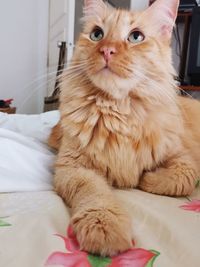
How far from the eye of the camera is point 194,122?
128 cm

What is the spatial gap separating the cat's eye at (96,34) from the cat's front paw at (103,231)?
22.9 inches

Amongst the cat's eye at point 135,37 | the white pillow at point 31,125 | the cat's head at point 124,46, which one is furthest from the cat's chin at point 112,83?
the white pillow at point 31,125

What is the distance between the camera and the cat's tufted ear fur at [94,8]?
1.05 m

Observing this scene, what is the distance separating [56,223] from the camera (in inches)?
24.5

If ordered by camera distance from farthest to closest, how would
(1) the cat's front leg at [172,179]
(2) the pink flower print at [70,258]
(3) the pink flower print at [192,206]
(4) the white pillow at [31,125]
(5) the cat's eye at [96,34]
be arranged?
(4) the white pillow at [31,125], (5) the cat's eye at [96,34], (1) the cat's front leg at [172,179], (3) the pink flower print at [192,206], (2) the pink flower print at [70,258]

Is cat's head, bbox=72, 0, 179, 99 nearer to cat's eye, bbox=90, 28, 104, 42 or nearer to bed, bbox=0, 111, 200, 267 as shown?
cat's eye, bbox=90, 28, 104, 42

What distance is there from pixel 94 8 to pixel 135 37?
25 centimetres

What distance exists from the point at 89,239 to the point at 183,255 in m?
0.16

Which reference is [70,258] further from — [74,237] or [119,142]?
[119,142]

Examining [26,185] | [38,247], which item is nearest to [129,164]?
[26,185]

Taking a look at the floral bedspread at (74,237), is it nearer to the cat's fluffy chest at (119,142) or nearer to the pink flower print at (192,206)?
the pink flower print at (192,206)

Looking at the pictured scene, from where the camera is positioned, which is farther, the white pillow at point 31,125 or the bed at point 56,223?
the white pillow at point 31,125

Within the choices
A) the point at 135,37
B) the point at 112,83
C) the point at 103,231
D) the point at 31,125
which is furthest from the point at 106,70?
the point at 31,125

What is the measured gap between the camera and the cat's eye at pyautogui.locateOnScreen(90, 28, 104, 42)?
966 mm
